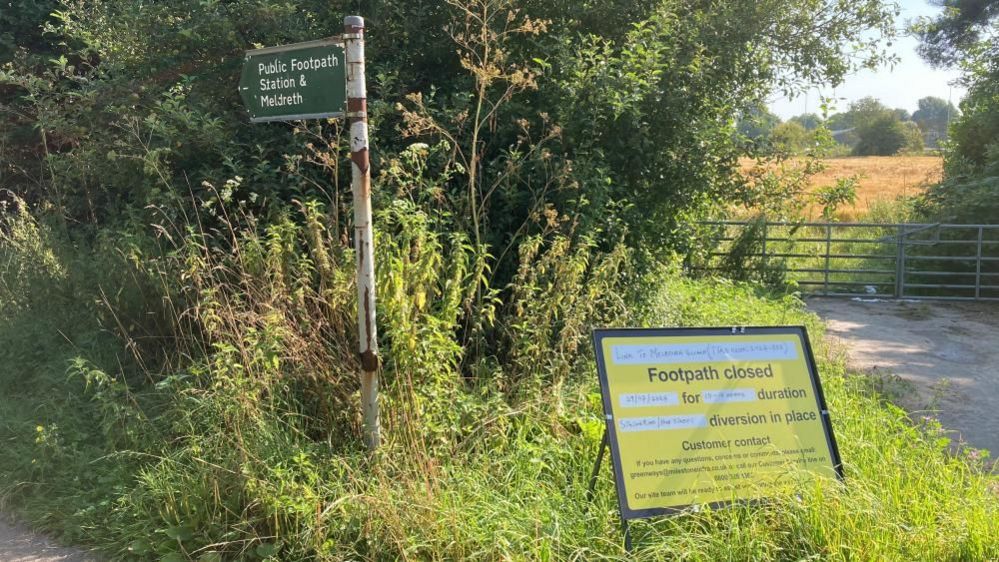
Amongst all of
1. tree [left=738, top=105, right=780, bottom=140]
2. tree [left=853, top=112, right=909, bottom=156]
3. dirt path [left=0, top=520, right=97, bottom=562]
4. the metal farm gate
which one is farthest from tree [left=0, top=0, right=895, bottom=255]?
tree [left=853, top=112, right=909, bottom=156]

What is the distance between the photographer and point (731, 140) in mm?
7305

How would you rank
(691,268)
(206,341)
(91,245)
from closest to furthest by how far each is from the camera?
(206,341), (91,245), (691,268)

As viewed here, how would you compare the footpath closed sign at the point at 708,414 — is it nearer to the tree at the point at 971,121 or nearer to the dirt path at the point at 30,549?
the dirt path at the point at 30,549

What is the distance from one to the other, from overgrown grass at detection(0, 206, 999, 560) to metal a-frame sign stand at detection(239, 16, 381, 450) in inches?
10.1

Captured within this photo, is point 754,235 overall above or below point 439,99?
below

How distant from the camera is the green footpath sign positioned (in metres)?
3.74

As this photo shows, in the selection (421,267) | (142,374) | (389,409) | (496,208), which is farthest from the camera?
(496,208)

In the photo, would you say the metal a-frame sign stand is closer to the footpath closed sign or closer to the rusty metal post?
the rusty metal post

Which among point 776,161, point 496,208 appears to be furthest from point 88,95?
point 776,161

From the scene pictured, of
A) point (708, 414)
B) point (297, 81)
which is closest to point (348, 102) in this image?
point (297, 81)

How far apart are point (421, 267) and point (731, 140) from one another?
163 inches

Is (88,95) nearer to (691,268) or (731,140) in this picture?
(731,140)

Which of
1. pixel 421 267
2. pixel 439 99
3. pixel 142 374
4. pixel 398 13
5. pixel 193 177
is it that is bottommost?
pixel 142 374

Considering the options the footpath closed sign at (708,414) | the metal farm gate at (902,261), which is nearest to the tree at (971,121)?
the metal farm gate at (902,261)
